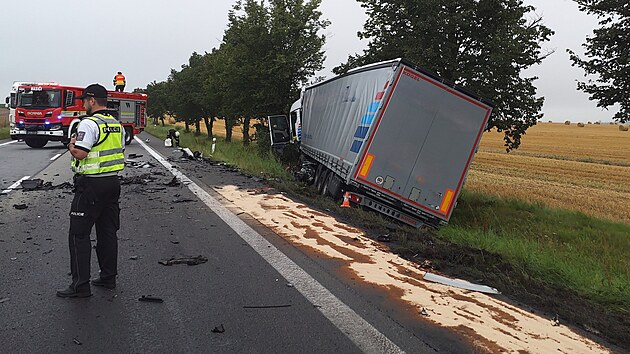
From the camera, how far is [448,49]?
44.2ft

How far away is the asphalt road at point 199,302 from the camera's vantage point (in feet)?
11.4

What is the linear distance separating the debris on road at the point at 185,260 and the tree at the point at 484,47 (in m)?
9.53

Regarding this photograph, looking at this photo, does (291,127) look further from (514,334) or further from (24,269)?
(514,334)

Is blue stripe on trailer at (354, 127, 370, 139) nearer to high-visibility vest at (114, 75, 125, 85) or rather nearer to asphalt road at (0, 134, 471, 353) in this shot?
asphalt road at (0, 134, 471, 353)

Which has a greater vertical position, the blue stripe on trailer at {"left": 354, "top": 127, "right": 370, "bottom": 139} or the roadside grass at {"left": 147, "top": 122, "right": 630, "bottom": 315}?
the blue stripe on trailer at {"left": 354, "top": 127, "right": 370, "bottom": 139}

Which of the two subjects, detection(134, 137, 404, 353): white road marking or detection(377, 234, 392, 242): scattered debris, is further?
detection(377, 234, 392, 242): scattered debris

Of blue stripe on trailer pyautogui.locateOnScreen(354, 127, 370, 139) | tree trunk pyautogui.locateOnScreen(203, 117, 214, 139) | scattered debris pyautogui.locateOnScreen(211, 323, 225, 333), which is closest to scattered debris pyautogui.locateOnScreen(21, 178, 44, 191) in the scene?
blue stripe on trailer pyautogui.locateOnScreen(354, 127, 370, 139)

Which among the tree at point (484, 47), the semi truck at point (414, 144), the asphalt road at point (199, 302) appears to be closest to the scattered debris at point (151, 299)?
the asphalt road at point (199, 302)

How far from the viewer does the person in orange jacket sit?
28.1 meters

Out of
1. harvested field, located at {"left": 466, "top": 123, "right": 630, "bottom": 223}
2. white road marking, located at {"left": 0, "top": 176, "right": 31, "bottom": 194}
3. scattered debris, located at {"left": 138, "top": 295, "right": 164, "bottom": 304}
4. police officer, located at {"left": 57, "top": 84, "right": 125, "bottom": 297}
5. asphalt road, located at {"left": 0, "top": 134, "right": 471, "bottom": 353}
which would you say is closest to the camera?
asphalt road, located at {"left": 0, "top": 134, "right": 471, "bottom": 353}

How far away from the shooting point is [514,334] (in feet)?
12.4

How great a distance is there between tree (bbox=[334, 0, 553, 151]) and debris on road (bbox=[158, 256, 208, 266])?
9.53 meters

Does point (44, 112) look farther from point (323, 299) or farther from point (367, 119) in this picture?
point (323, 299)

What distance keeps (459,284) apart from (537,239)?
5216 mm
